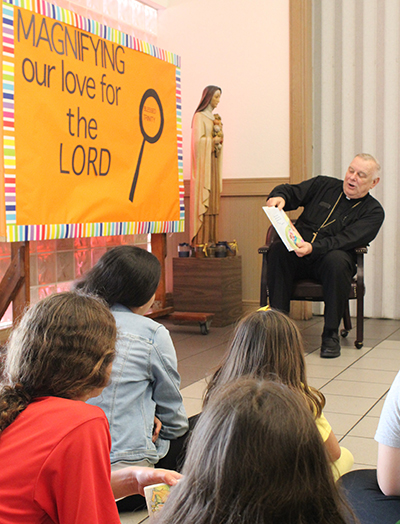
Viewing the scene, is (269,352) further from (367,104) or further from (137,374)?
(367,104)

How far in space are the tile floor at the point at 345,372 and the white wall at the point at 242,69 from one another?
57.8 inches

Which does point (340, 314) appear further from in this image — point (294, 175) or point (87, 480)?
point (87, 480)

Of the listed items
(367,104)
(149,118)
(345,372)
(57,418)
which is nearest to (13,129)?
(149,118)

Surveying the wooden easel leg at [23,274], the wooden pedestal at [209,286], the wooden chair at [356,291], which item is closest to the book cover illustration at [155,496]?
the wooden easel leg at [23,274]

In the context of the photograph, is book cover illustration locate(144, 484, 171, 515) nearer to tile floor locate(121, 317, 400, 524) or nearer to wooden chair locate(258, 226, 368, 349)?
tile floor locate(121, 317, 400, 524)

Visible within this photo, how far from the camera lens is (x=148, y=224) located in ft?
13.3

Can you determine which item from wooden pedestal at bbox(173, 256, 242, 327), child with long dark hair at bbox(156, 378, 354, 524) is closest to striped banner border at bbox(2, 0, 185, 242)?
wooden pedestal at bbox(173, 256, 242, 327)

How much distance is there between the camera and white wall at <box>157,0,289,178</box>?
16.4 ft

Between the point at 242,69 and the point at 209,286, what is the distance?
6.03ft

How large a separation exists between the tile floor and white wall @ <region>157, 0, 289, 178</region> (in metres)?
1.47

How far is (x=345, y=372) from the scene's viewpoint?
3.28m

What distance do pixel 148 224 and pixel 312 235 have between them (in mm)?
1089

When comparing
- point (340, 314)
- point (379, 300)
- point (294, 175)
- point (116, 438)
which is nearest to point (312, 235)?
point (340, 314)

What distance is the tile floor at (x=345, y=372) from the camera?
7.76 feet
